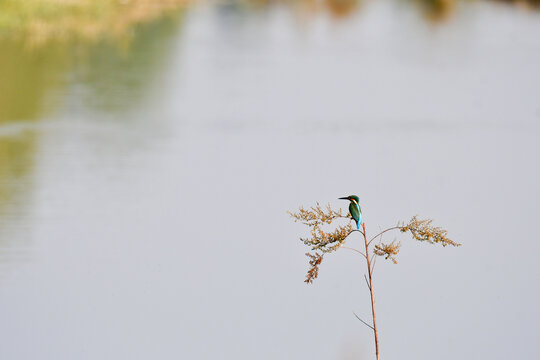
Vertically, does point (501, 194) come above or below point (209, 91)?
below

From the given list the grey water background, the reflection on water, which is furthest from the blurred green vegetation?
the grey water background

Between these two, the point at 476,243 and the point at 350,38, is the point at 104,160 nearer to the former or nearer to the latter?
the point at 476,243

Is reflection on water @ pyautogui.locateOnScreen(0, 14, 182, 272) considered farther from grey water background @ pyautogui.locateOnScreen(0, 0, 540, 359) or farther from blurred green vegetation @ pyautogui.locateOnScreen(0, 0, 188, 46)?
blurred green vegetation @ pyautogui.locateOnScreen(0, 0, 188, 46)

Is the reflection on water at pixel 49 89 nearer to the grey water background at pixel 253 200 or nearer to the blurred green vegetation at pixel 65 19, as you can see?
the grey water background at pixel 253 200

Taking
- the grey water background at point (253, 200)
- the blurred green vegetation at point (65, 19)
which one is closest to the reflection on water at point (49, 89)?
the grey water background at point (253, 200)

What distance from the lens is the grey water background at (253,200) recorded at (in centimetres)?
902

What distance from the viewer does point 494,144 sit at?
16500mm

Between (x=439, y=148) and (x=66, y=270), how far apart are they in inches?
283

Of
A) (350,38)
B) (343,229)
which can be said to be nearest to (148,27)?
(350,38)

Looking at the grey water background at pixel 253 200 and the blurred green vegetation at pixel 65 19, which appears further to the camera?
the blurred green vegetation at pixel 65 19

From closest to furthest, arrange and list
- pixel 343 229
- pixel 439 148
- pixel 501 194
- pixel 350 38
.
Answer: pixel 343 229 → pixel 501 194 → pixel 439 148 → pixel 350 38

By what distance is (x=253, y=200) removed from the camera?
501 inches

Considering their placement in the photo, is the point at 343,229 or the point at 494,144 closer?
the point at 343,229

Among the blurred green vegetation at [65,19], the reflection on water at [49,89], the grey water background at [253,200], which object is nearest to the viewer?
the grey water background at [253,200]
